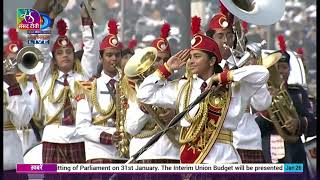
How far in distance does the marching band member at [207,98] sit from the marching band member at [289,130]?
0.83 feet

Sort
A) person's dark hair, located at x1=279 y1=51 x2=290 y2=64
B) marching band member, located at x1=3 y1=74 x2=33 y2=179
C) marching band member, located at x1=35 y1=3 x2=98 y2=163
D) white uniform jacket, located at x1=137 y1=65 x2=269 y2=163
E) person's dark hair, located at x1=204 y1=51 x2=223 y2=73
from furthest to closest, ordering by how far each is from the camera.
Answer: marching band member, located at x1=35 y1=3 x2=98 y2=163 → marching band member, located at x1=3 y1=74 x2=33 y2=179 → person's dark hair, located at x1=279 y1=51 x2=290 y2=64 → person's dark hair, located at x1=204 y1=51 x2=223 y2=73 → white uniform jacket, located at x1=137 y1=65 x2=269 y2=163

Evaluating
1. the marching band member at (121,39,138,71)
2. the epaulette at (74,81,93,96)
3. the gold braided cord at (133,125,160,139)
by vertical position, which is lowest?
the gold braided cord at (133,125,160,139)

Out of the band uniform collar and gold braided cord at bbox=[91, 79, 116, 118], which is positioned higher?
the band uniform collar

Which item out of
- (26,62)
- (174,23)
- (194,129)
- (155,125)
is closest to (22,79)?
(26,62)

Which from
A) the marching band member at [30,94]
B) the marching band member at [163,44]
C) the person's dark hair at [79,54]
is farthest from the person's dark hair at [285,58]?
the marching band member at [30,94]

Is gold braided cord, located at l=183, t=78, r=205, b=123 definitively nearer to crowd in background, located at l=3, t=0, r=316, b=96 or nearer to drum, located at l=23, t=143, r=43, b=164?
crowd in background, located at l=3, t=0, r=316, b=96

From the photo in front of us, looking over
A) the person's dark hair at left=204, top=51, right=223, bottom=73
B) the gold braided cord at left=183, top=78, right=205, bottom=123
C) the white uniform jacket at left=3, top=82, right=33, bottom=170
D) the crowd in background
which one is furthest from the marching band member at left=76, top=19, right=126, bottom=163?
the person's dark hair at left=204, top=51, right=223, bottom=73

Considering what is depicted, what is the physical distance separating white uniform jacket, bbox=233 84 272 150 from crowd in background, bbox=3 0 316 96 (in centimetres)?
31

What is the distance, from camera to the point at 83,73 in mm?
8688

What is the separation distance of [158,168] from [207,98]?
625mm

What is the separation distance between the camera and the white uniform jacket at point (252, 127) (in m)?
8.39

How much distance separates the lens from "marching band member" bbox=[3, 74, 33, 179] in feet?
28.1

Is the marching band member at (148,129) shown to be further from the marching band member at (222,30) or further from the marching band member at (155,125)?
the marching band member at (222,30)

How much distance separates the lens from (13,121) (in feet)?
28.2
